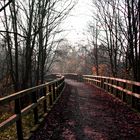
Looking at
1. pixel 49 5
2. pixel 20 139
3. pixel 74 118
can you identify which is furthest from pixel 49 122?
A: pixel 49 5

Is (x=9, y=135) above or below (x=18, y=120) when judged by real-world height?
below

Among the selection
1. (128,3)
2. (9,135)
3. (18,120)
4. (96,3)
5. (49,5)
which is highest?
(96,3)

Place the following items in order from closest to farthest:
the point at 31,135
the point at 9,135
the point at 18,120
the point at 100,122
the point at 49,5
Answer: the point at 18,120, the point at 31,135, the point at 9,135, the point at 100,122, the point at 49,5

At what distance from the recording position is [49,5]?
18.7 metres

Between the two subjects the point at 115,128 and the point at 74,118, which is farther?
the point at 74,118

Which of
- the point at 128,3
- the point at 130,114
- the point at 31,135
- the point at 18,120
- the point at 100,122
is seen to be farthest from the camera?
the point at 128,3

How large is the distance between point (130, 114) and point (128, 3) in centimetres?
519

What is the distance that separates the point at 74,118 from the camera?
9.99 m

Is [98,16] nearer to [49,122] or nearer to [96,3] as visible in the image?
[96,3]

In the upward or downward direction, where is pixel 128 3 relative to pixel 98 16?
downward

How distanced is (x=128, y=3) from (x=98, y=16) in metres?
13.9

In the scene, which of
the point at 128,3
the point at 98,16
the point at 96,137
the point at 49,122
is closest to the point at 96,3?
the point at 98,16

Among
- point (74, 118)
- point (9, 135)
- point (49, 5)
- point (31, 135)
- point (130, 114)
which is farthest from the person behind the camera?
point (49, 5)

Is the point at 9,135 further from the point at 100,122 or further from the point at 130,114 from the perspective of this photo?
the point at 130,114
